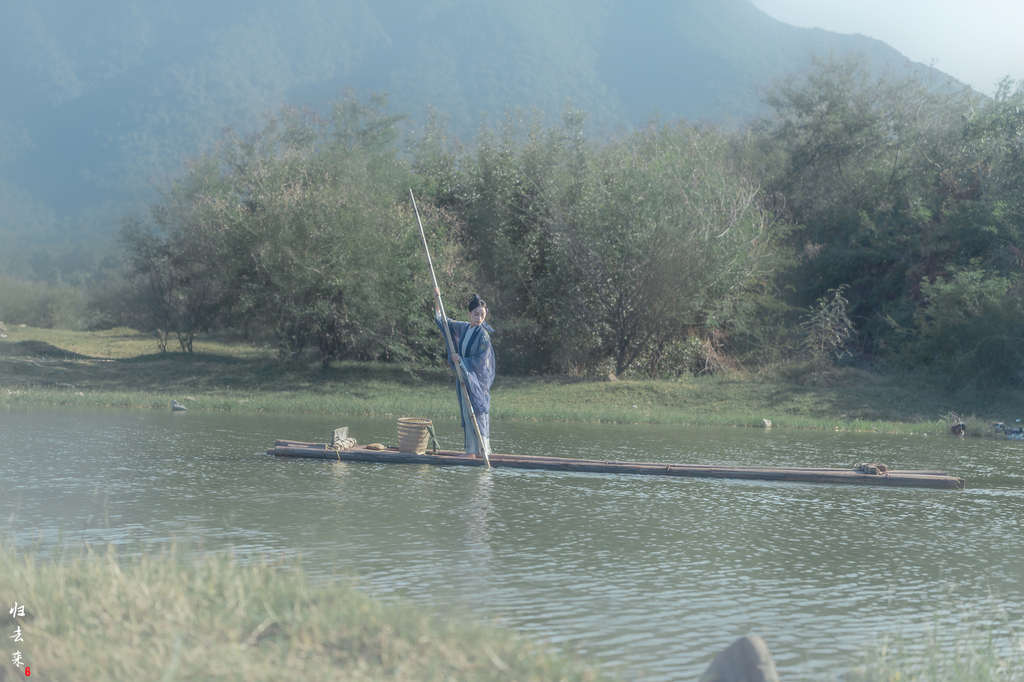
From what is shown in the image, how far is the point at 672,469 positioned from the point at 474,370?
317 cm

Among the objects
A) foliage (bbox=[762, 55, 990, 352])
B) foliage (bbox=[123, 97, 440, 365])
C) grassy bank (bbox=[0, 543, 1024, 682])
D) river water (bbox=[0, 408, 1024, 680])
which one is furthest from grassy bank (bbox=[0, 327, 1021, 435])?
grassy bank (bbox=[0, 543, 1024, 682])

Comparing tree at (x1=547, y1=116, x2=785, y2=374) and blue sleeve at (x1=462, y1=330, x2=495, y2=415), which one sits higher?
tree at (x1=547, y1=116, x2=785, y2=374)

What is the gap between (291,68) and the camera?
18012 centimetres

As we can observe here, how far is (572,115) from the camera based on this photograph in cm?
3241

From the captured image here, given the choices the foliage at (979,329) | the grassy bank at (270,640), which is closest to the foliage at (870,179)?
the foliage at (979,329)

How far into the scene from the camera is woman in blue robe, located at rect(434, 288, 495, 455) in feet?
40.5

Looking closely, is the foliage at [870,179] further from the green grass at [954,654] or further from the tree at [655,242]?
the green grass at [954,654]

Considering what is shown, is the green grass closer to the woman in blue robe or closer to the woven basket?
the woman in blue robe

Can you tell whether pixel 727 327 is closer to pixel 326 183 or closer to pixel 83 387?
pixel 326 183

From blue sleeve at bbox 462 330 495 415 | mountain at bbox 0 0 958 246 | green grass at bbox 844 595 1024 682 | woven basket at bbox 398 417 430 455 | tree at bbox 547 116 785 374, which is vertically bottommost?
green grass at bbox 844 595 1024 682

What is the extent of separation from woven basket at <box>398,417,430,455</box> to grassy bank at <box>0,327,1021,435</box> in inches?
304

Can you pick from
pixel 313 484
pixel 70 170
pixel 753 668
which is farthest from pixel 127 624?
pixel 70 170

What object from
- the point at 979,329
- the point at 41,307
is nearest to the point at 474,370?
the point at 979,329

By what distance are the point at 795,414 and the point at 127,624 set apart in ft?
65.1
